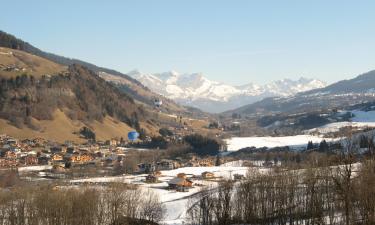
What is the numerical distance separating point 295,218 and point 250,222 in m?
7.61

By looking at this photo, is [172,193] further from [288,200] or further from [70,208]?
[70,208]

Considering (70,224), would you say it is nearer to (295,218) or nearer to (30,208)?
(30,208)

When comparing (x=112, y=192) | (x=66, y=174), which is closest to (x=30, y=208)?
(x=112, y=192)

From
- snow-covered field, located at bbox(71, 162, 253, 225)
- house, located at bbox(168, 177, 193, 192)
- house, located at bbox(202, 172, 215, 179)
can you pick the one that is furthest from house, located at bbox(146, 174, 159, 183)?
house, located at bbox(202, 172, 215, 179)

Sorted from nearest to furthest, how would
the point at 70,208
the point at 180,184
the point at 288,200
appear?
the point at 70,208
the point at 288,200
the point at 180,184

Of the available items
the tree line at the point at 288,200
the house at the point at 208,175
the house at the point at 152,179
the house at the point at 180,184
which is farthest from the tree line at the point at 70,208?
the house at the point at 208,175

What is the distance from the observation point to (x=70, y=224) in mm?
85938

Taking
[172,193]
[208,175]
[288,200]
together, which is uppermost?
[208,175]

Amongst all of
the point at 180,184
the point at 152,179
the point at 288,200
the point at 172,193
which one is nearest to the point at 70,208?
the point at 288,200

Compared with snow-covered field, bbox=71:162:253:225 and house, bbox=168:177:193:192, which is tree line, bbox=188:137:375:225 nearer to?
snow-covered field, bbox=71:162:253:225

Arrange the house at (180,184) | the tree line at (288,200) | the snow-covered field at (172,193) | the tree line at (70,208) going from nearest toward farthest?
the tree line at (70,208) < the tree line at (288,200) < the snow-covered field at (172,193) < the house at (180,184)

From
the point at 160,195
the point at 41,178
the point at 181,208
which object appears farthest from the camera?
the point at 41,178

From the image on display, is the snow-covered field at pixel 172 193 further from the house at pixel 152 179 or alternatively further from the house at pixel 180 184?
the house at pixel 152 179

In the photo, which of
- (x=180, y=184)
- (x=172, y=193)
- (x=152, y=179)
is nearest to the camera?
(x=172, y=193)
